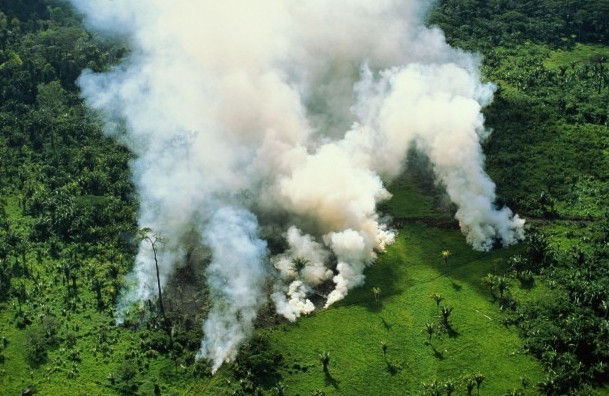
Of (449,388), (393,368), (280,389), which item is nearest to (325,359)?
(280,389)

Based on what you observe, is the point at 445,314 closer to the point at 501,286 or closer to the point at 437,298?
the point at 437,298

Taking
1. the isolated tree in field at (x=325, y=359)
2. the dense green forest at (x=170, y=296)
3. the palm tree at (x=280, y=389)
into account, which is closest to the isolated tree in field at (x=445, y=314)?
the dense green forest at (x=170, y=296)

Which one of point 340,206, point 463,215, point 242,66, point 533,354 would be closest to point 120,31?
point 242,66

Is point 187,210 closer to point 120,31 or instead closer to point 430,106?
point 430,106

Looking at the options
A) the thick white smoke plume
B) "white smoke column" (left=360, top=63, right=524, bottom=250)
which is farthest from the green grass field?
"white smoke column" (left=360, top=63, right=524, bottom=250)

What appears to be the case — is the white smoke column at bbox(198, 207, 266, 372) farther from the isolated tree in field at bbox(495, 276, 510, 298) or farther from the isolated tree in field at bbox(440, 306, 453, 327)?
the isolated tree in field at bbox(495, 276, 510, 298)
